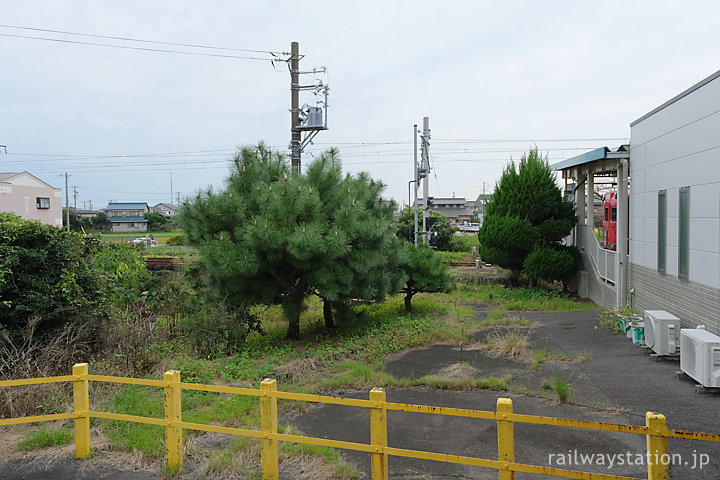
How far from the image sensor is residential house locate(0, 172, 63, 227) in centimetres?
4441

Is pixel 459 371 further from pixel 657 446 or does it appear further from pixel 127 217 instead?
pixel 127 217

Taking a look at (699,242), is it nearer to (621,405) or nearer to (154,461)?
(621,405)

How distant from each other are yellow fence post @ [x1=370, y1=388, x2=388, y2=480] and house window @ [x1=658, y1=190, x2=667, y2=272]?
7.80m

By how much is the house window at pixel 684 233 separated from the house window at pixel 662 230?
0.77 m

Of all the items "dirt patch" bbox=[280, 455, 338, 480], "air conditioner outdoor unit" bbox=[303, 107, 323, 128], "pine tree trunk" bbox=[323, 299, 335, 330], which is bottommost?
"dirt patch" bbox=[280, 455, 338, 480]

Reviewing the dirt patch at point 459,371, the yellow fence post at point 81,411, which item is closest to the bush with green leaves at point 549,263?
the dirt patch at point 459,371

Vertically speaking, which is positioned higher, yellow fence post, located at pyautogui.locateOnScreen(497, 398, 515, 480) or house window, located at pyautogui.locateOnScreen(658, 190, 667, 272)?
house window, located at pyautogui.locateOnScreen(658, 190, 667, 272)

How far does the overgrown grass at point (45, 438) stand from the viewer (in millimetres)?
4910

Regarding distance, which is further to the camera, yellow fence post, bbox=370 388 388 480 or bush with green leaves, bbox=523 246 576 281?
bush with green leaves, bbox=523 246 576 281

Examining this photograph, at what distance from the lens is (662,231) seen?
9539 mm

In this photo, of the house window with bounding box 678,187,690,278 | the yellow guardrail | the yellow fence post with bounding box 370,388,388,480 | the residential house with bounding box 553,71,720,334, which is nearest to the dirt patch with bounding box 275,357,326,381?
the yellow guardrail

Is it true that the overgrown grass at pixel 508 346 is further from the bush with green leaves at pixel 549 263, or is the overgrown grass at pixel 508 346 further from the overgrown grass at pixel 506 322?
the bush with green leaves at pixel 549 263

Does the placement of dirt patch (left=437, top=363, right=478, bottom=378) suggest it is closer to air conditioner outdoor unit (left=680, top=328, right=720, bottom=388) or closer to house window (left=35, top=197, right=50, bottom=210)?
air conditioner outdoor unit (left=680, top=328, right=720, bottom=388)

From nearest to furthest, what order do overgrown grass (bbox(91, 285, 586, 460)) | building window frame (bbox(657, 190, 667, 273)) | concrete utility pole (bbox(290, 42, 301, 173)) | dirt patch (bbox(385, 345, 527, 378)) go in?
overgrown grass (bbox(91, 285, 586, 460))
dirt patch (bbox(385, 345, 527, 378))
building window frame (bbox(657, 190, 667, 273))
concrete utility pole (bbox(290, 42, 301, 173))
